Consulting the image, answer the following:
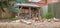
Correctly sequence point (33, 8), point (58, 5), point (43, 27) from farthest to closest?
1. point (33, 8)
2. point (58, 5)
3. point (43, 27)

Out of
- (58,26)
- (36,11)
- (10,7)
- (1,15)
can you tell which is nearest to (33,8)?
(36,11)

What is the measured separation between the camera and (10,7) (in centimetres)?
549

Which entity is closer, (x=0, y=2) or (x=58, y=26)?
(x=58, y=26)

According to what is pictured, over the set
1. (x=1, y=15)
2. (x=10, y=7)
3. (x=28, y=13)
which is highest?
(x=10, y=7)

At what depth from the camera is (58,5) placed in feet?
24.7

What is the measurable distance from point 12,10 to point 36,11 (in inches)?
200

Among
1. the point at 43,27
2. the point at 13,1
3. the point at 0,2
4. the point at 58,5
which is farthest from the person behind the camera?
the point at 58,5

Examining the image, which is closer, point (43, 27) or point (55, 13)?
point (43, 27)

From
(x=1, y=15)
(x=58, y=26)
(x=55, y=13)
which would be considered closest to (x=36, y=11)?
(x=55, y=13)

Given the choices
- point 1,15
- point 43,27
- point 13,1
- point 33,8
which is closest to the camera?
point 43,27

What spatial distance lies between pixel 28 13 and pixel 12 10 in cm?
505

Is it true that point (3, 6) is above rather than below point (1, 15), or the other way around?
above

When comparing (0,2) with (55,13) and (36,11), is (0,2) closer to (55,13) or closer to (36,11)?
(55,13)

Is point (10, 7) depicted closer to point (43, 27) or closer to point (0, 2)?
point (0, 2)
